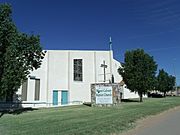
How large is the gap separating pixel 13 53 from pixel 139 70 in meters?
23.6

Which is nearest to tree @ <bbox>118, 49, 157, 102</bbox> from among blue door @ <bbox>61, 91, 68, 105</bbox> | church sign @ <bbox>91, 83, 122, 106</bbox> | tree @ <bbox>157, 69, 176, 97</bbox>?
blue door @ <bbox>61, 91, 68, 105</bbox>

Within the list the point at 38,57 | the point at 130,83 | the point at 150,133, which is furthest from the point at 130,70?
the point at 150,133

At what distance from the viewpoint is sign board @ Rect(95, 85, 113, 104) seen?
30766 mm

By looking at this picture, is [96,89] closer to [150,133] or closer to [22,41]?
[22,41]

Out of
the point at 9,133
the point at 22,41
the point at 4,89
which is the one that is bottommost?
the point at 9,133

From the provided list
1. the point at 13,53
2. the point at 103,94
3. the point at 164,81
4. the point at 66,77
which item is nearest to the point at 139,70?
the point at 66,77

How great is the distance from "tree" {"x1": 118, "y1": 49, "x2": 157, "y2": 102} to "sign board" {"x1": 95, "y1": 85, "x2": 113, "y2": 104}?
33.7 feet

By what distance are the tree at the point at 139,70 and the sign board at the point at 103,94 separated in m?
10.3

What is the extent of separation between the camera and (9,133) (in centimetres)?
1166

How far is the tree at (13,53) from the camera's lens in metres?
20.5

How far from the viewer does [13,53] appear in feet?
68.5

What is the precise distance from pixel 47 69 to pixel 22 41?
19239 millimetres

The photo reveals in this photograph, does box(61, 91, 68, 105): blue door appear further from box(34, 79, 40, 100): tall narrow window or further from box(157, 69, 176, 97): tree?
box(157, 69, 176, 97): tree

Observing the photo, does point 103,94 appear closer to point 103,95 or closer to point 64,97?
point 103,95
